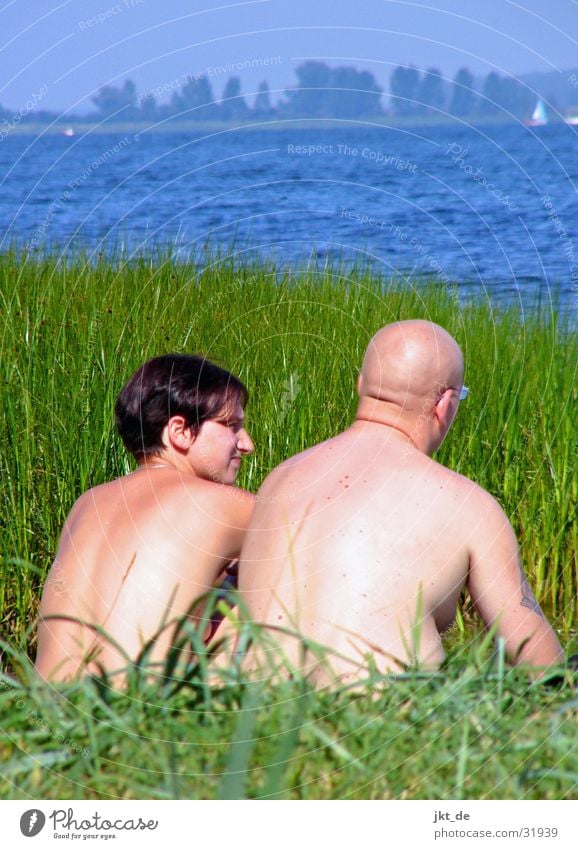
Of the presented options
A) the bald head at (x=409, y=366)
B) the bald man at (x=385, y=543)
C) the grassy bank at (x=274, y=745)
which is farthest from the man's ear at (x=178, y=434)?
the grassy bank at (x=274, y=745)

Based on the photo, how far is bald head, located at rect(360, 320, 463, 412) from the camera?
3.17 meters

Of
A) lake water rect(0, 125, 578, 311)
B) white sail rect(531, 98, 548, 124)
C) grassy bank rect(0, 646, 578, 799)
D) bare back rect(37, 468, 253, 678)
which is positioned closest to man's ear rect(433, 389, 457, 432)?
bare back rect(37, 468, 253, 678)

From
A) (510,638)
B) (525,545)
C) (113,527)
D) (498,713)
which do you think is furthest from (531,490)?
(498,713)

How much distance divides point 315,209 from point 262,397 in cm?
125

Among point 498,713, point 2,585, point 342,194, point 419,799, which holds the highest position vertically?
point 342,194

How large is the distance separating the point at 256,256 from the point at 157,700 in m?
5.33

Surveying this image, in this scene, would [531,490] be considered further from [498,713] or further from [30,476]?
[498,713]

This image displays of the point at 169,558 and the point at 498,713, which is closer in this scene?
the point at 498,713

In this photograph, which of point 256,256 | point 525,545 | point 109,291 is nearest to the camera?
point 525,545

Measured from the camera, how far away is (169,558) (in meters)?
3.19

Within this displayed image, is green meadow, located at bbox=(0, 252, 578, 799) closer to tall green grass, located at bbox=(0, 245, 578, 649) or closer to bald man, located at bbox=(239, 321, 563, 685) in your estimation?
tall green grass, located at bbox=(0, 245, 578, 649)

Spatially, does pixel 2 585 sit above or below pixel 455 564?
below

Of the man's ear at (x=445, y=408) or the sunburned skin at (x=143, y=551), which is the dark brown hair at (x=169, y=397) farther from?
the man's ear at (x=445, y=408)

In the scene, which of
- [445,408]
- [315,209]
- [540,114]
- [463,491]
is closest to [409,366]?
[445,408]
